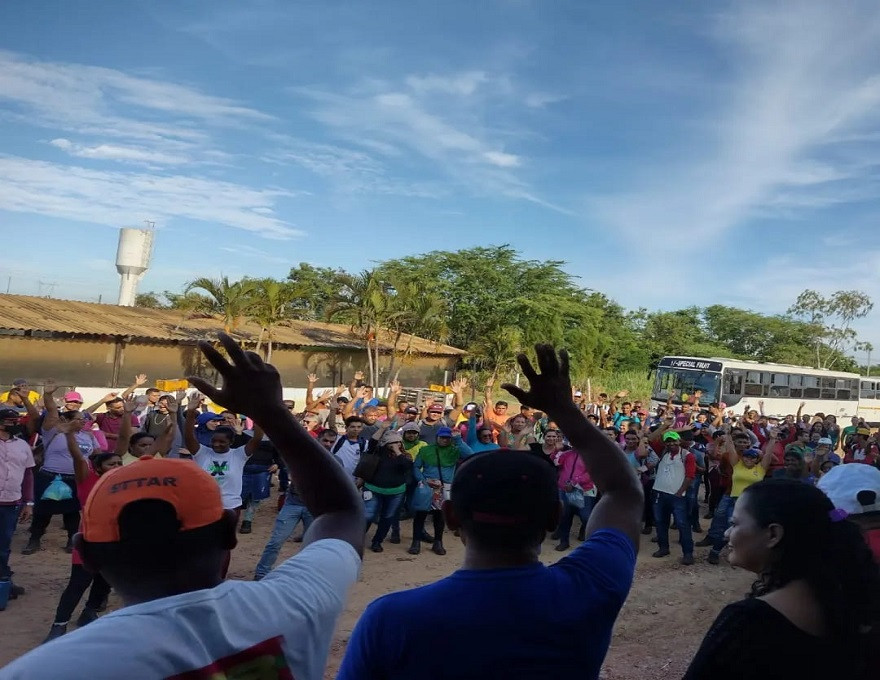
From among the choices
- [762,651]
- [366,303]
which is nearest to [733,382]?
[366,303]

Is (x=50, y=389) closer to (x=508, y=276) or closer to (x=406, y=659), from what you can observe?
(x=406, y=659)

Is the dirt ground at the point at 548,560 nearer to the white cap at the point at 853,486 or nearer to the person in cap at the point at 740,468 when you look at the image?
the person in cap at the point at 740,468

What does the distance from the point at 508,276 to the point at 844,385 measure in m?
14.4

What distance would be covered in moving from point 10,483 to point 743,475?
7555 mm

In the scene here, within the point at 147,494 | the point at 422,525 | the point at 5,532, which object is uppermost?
the point at 147,494

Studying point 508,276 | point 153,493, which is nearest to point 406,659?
point 153,493

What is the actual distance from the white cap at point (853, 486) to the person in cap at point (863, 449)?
28.5 feet

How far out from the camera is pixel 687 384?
23859 millimetres

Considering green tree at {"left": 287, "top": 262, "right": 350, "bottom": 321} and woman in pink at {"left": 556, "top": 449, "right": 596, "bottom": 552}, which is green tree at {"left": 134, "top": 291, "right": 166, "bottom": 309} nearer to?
green tree at {"left": 287, "top": 262, "right": 350, "bottom": 321}

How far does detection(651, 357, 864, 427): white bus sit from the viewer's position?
2327 centimetres

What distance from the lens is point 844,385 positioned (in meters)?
27.8

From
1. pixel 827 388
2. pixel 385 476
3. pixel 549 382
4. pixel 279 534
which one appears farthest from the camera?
pixel 827 388

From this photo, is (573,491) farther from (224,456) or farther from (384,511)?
(224,456)

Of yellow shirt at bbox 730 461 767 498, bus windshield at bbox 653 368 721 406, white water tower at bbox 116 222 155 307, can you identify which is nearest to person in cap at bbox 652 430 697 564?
yellow shirt at bbox 730 461 767 498
